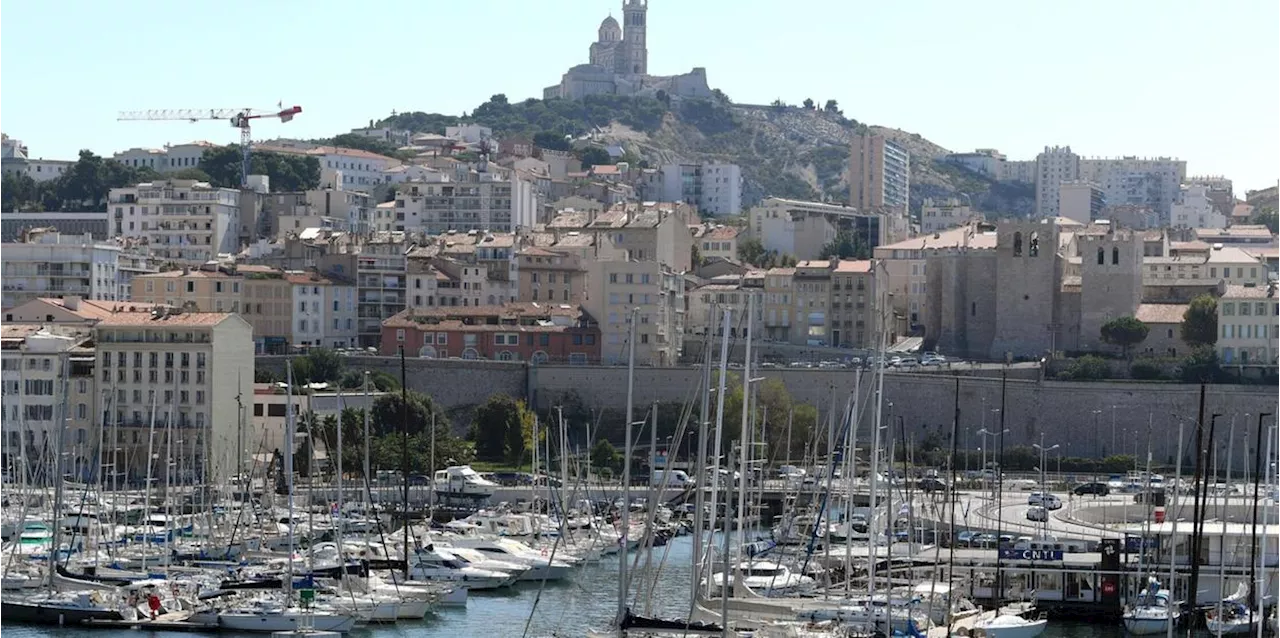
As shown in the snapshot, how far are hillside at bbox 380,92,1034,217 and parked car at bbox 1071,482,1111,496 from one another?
105838 millimetres

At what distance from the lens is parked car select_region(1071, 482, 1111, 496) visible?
6176 centimetres

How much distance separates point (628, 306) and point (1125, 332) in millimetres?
15264

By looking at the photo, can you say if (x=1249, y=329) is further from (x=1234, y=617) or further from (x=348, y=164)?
(x=348, y=164)

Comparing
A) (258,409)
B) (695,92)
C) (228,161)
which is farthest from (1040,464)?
(695,92)

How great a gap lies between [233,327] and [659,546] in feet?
58.1

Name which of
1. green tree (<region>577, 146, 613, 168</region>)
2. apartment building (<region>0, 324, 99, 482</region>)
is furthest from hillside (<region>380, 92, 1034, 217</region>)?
apartment building (<region>0, 324, 99, 482</region>)

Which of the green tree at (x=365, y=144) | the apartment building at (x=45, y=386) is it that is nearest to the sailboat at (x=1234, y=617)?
the apartment building at (x=45, y=386)

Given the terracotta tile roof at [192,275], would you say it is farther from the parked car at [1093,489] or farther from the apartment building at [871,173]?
the apartment building at [871,173]

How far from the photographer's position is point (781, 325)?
8812 centimetres

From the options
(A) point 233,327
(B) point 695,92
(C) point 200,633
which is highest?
(B) point 695,92

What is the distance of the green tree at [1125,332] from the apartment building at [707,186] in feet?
202

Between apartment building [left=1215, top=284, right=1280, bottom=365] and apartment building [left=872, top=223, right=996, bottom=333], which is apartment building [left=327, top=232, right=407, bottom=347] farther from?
apartment building [left=1215, top=284, right=1280, bottom=365]

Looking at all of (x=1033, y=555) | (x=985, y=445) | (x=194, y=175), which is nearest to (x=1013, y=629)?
(x=1033, y=555)

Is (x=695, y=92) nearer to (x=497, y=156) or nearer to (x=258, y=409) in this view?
(x=497, y=156)
